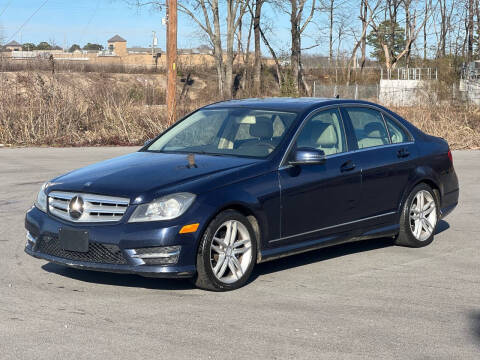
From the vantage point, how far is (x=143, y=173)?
7.11 metres

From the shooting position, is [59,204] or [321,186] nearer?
[59,204]

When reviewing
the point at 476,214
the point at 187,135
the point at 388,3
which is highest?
the point at 388,3

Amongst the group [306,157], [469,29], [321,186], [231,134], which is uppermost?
[469,29]

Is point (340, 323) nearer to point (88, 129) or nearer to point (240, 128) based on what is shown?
point (240, 128)

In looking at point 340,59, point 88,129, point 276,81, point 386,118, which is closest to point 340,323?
point 386,118

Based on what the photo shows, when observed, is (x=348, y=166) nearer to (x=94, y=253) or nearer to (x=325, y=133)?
(x=325, y=133)

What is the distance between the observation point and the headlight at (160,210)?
6.60 metres

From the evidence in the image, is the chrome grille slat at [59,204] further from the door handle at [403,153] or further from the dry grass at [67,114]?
the dry grass at [67,114]

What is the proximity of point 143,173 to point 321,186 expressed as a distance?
1.67 meters

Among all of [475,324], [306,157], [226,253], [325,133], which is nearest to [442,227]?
[325,133]

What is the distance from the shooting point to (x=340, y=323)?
596cm

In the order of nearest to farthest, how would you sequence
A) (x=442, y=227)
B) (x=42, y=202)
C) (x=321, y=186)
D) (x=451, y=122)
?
(x=42, y=202), (x=321, y=186), (x=442, y=227), (x=451, y=122)

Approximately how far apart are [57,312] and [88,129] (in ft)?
65.2

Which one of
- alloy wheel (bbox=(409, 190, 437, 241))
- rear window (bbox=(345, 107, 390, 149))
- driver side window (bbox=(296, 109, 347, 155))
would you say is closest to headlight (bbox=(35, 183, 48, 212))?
driver side window (bbox=(296, 109, 347, 155))
